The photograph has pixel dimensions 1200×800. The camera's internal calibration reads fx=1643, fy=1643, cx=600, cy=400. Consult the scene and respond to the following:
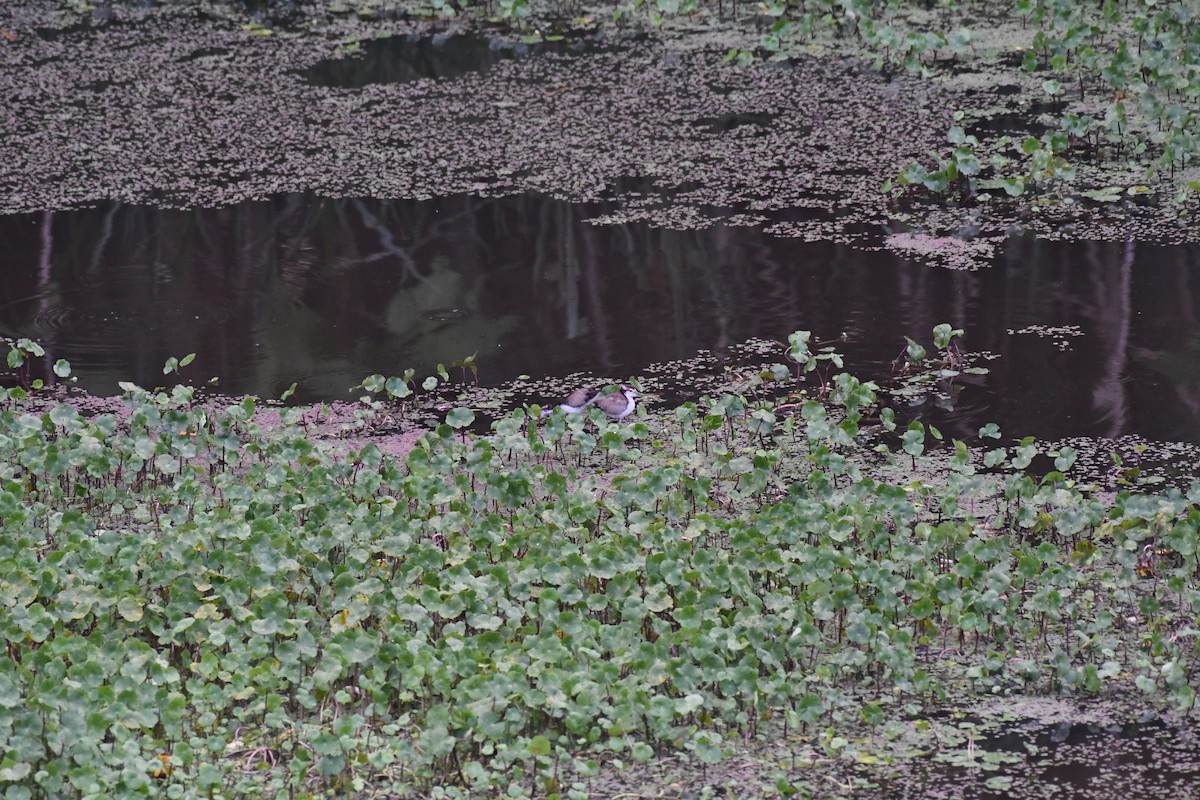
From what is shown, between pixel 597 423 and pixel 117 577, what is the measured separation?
128cm

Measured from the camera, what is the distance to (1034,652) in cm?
312

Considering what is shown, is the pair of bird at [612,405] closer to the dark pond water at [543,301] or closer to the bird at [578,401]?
the bird at [578,401]

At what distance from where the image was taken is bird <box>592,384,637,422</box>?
427 centimetres

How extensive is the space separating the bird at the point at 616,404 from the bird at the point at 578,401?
0.13ft

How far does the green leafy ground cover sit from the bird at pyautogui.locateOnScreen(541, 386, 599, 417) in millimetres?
189

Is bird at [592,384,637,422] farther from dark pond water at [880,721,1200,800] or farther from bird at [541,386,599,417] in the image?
dark pond water at [880,721,1200,800]

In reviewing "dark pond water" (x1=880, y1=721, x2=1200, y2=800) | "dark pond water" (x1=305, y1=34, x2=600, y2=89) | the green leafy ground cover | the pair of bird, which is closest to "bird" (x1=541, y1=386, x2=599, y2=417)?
the pair of bird

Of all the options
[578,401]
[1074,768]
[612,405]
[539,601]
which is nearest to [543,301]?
[578,401]

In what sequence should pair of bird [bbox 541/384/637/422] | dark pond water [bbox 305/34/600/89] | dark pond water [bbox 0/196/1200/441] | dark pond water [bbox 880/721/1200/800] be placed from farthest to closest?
dark pond water [bbox 305/34/600/89]
dark pond water [bbox 0/196/1200/441]
pair of bird [bbox 541/384/637/422]
dark pond water [bbox 880/721/1200/800]

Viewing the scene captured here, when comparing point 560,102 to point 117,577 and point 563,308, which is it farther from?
point 117,577

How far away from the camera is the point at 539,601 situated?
316 cm

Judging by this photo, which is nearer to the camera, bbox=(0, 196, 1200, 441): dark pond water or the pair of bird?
the pair of bird

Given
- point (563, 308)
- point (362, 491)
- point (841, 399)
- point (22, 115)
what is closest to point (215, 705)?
point (362, 491)

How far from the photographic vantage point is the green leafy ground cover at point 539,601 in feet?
9.20
